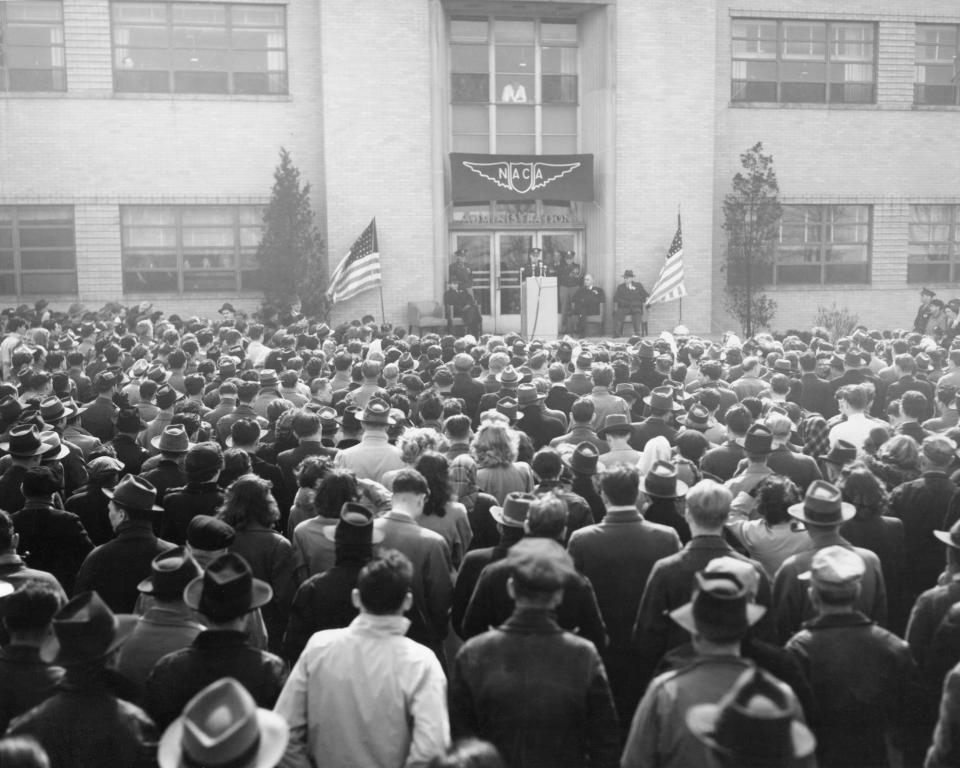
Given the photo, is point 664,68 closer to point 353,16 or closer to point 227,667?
point 353,16

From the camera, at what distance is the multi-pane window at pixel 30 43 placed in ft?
79.4

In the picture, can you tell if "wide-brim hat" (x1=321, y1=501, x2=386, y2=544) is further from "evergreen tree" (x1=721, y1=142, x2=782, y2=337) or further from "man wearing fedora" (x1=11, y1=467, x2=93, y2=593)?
"evergreen tree" (x1=721, y1=142, x2=782, y2=337)

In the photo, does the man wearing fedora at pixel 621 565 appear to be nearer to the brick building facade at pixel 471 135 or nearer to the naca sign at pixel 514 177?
the brick building facade at pixel 471 135

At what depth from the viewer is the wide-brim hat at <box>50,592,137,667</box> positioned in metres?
3.92

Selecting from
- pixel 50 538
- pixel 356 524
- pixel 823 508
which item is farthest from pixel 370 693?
pixel 50 538

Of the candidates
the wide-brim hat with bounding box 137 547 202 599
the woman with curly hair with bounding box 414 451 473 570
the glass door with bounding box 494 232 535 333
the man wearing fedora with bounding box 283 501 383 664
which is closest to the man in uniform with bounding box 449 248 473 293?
the glass door with bounding box 494 232 535 333

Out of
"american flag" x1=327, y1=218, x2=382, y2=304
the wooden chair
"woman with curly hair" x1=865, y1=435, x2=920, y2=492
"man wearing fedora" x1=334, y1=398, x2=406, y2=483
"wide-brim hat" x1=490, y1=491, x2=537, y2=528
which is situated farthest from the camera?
the wooden chair

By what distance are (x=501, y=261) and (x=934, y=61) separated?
1255 cm

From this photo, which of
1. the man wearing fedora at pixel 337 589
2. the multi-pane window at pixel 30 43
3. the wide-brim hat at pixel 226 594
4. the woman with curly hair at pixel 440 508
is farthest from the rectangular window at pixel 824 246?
the wide-brim hat at pixel 226 594

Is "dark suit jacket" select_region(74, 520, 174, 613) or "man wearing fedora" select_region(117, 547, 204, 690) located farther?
"dark suit jacket" select_region(74, 520, 174, 613)

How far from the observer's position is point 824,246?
28.4m

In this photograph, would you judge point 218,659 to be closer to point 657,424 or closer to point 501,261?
point 657,424

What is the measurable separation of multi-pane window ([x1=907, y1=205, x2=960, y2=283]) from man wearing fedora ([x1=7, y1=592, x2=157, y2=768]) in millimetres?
28148

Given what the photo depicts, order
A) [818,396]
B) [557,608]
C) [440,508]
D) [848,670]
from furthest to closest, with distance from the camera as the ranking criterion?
[818,396]
[440,508]
[557,608]
[848,670]
